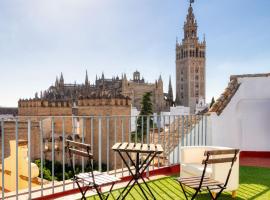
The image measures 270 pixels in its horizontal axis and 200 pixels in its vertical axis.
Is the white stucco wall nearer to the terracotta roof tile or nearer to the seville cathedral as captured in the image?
the terracotta roof tile

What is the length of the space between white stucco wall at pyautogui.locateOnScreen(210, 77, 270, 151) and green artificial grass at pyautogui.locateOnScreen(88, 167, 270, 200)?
5.74ft

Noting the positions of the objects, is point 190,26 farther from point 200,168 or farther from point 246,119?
point 200,168

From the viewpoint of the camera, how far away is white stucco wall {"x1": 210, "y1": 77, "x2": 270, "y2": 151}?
7.95 metres

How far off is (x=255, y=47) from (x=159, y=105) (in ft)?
230

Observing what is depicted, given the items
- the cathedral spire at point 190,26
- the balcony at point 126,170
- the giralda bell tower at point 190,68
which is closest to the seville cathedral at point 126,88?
the giralda bell tower at point 190,68

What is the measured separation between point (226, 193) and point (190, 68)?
107301 mm

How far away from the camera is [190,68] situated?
110 meters

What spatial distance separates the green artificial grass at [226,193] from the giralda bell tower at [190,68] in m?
101

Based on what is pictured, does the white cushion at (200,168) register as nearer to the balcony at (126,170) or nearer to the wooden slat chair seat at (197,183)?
the balcony at (126,170)

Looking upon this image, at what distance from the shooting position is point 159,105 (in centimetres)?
9350

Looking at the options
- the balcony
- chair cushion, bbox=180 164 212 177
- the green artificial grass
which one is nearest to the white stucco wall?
the balcony

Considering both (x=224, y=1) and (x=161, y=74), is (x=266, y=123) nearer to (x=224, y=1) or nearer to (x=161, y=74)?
(x=224, y=1)

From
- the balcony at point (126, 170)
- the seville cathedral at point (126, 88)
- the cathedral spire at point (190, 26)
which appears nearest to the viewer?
the balcony at point (126, 170)

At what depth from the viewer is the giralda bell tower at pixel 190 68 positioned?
354 ft
